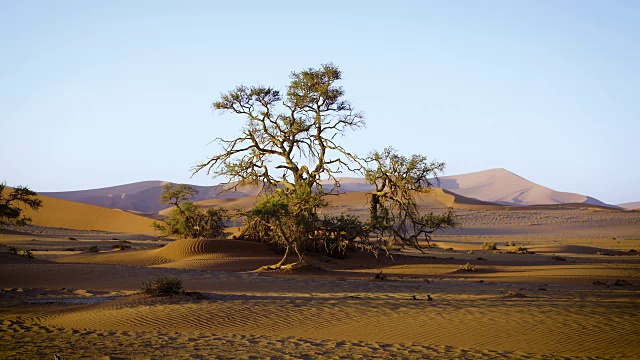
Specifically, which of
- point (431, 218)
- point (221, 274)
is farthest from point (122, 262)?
point (431, 218)

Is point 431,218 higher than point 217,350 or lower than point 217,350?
higher

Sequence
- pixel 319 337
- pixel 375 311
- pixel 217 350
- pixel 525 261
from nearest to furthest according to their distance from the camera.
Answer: pixel 217 350 < pixel 319 337 < pixel 375 311 < pixel 525 261

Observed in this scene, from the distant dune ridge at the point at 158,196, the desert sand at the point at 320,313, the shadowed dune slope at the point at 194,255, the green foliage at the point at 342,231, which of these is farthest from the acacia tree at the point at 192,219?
the distant dune ridge at the point at 158,196

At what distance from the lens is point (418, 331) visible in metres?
9.93

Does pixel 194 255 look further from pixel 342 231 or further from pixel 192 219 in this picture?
pixel 192 219

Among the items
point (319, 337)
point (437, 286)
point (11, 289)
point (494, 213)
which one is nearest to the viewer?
point (319, 337)

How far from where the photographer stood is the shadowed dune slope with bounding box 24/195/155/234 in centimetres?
6106

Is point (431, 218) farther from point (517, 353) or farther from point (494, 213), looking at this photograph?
point (494, 213)

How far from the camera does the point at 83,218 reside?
2549 inches

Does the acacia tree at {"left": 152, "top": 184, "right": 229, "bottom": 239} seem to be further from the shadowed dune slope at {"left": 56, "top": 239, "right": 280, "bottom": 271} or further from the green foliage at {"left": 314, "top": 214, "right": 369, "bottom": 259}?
the green foliage at {"left": 314, "top": 214, "right": 369, "bottom": 259}

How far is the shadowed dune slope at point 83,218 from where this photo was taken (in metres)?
61.1

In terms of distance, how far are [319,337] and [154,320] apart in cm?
306

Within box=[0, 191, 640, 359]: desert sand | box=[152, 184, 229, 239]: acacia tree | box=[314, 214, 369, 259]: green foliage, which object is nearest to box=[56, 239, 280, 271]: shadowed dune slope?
box=[0, 191, 640, 359]: desert sand

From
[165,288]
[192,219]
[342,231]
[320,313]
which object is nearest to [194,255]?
[342,231]
